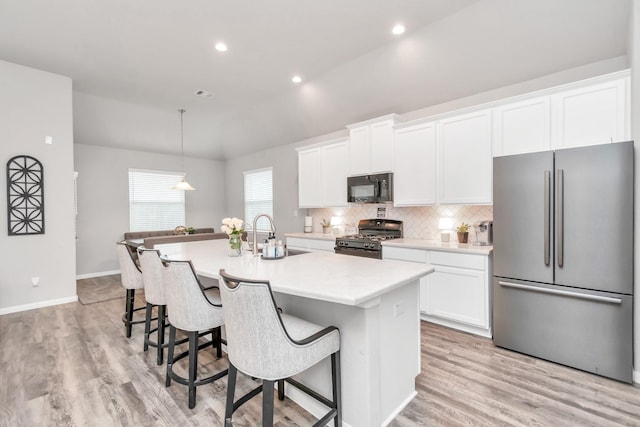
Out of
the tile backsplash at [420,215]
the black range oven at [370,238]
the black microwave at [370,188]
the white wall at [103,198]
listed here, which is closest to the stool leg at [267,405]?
the black range oven at [370,238]

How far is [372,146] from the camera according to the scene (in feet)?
14.5

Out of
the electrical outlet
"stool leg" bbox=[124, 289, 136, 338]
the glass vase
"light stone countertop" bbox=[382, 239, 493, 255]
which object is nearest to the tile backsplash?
"light stone countertop" bbox=[382, 239, 493, 255]

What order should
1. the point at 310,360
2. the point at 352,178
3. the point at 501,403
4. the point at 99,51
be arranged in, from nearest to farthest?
the point at 310,360 < the point at 501,403 < the point at 99,51 < the point at 352,178

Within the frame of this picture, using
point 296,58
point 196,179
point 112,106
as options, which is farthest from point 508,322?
point 196,179

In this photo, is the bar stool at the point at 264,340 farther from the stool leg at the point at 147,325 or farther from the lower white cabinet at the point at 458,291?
the lower white cabinet at the point at 458,291

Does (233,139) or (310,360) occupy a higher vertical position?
(233,139)

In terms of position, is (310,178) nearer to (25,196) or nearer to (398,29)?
(398,29)

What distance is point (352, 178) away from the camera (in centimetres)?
466

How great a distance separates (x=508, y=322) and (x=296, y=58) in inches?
152

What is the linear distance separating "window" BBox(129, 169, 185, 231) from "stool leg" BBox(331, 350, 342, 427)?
22.8 ft

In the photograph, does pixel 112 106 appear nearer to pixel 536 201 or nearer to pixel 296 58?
pixel 296 58

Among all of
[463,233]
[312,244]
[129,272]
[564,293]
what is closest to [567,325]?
[564,293]

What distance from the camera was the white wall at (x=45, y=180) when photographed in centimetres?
Result: 407

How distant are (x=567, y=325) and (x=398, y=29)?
3.27m
